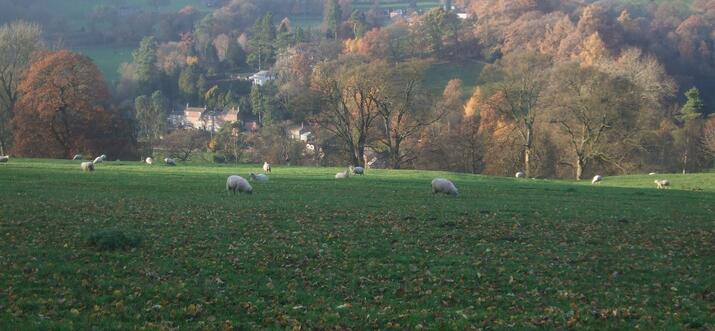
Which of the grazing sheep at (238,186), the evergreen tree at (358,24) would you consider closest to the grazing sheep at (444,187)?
the grazing sheep at (238,186)

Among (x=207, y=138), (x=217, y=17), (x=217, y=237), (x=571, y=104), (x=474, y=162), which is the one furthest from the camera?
(x=217, y=17)

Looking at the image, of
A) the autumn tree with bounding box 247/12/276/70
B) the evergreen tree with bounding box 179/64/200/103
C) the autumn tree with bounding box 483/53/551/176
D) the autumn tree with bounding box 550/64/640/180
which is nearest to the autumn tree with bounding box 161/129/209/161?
the autumn tree with bounding box 483/53/551/176

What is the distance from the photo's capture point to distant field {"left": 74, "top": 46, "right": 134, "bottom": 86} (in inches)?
5584

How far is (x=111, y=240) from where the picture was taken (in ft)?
54.0

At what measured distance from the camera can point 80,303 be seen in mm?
11930

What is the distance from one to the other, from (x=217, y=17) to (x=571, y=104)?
5551 inches

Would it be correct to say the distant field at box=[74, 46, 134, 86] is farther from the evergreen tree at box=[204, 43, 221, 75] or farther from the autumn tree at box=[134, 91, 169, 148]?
the autumn tree at box=[134, 91, 169, 148]

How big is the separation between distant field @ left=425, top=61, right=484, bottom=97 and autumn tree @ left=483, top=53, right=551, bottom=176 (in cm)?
A: 5733

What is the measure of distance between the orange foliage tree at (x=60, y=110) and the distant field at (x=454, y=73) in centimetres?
7044

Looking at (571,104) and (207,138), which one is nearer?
(571,104)

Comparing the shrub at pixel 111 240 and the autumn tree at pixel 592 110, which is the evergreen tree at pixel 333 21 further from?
the shrub at pixel 111 240

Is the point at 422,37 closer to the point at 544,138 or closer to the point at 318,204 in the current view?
the point at 544,138

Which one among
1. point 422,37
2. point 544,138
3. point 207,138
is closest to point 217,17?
point 422,37

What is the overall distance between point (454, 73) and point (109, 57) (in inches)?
3167
